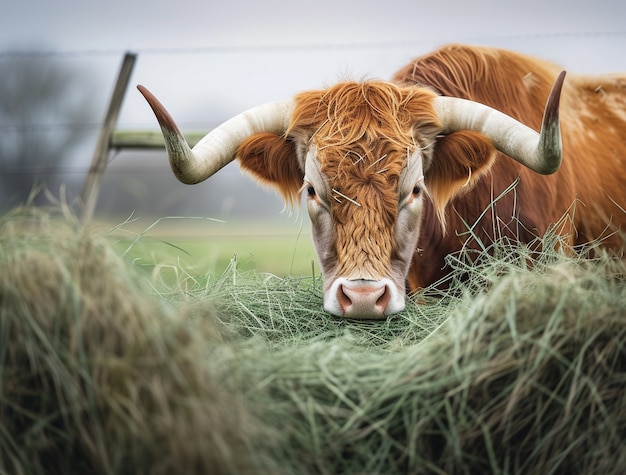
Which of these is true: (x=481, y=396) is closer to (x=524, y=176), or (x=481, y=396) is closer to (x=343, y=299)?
(x=343, y=299)

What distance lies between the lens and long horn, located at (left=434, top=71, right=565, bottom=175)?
2.69m

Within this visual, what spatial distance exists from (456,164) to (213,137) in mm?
1093

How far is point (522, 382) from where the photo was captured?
1.66 metres

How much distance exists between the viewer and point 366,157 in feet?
9.48

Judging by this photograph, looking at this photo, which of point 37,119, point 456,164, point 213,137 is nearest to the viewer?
point 213,137

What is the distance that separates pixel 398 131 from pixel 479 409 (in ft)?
5.18

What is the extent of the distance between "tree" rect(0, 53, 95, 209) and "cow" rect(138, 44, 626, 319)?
476 centimetres

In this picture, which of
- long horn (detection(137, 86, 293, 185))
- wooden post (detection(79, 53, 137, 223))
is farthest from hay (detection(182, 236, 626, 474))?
wooden post (detection(79, 53, 137, 223))

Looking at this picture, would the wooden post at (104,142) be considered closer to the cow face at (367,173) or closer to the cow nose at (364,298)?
the cow face at (367,173)

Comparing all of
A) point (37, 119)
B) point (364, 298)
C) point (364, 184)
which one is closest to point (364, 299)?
point (364, 298)

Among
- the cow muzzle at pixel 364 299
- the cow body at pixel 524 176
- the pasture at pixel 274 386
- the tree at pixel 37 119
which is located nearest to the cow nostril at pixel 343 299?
the cow muzzle at pixel 364 299

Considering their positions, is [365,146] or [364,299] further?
[365,146]

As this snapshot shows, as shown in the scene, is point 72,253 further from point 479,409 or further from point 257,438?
point 479,409

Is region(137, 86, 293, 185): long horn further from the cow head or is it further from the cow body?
the cow body
